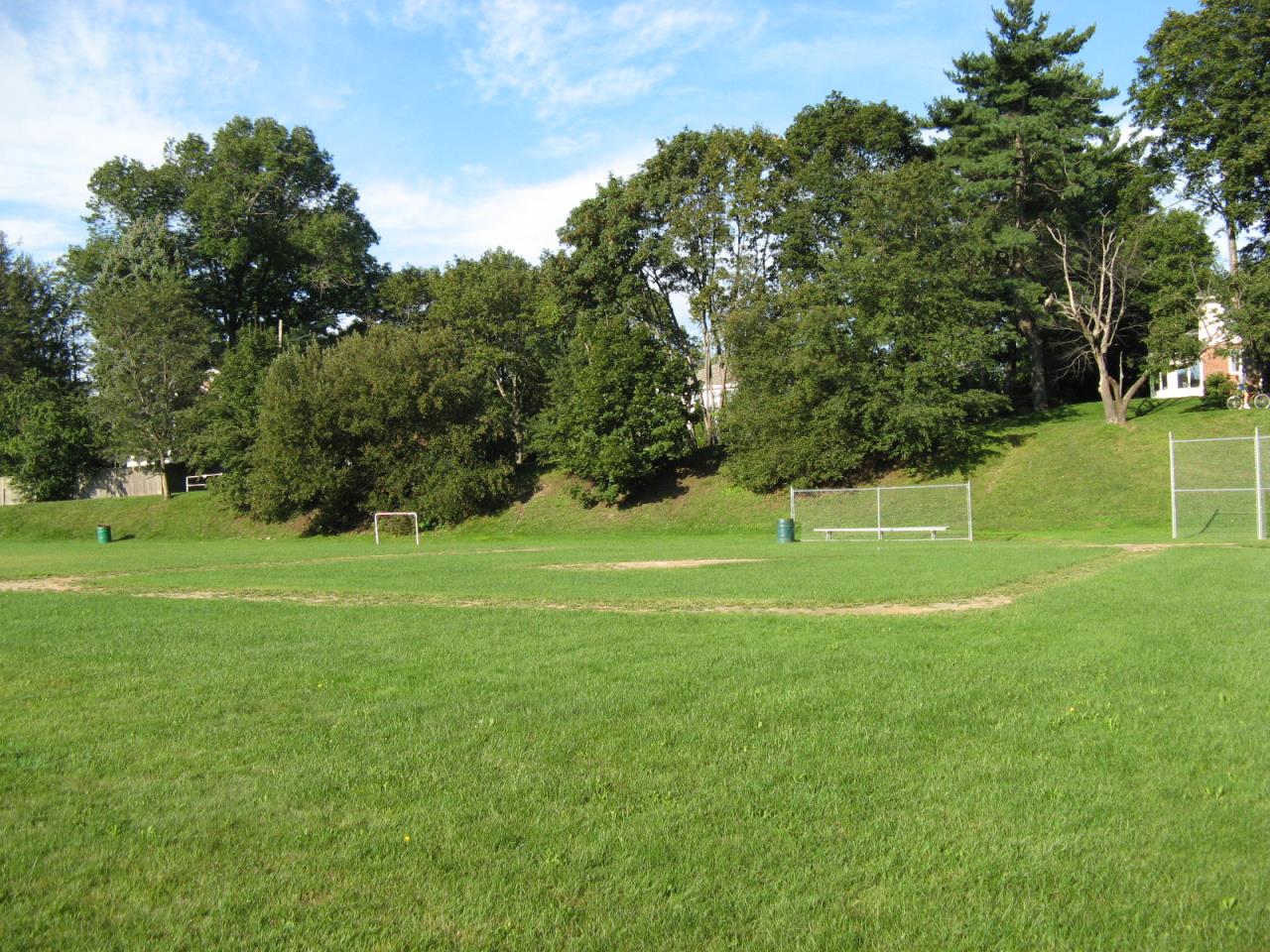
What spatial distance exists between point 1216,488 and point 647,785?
3245cm

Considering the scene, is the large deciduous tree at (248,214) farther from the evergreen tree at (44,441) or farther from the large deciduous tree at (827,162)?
the large deciduous tree at (827,162)

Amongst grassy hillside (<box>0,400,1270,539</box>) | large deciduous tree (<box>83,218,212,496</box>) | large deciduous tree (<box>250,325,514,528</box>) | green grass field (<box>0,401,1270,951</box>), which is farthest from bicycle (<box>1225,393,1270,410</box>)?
large deciduous tree (<box>83,218,212,496</box>)

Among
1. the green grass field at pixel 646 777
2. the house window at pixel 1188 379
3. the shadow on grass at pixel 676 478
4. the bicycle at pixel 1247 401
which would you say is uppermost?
the house window at pixel 1188 379

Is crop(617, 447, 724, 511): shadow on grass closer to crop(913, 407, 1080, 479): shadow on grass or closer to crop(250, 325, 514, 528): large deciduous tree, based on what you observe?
crop(250, 325, 514, 528): large deciduous tree

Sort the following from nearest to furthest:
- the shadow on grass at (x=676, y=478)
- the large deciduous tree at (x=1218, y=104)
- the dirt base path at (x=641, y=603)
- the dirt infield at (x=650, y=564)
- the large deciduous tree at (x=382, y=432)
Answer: the dirt base path at (x=641, y=603) → the dirt infield at (x=650, y=564) → the large deciduous tree at (x=1218, y=104) → the shadow on grass at (x=676, y=478) → the large deciduous tree at (x=382, y=432)

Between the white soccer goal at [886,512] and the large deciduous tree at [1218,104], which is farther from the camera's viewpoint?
the large deciduous tree at [1218,104]

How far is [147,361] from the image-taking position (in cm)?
5744

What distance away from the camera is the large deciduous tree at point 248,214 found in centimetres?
6141

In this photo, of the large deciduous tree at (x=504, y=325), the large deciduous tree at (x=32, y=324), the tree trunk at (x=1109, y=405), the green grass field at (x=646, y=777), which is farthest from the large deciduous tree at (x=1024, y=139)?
the large deciduous tree at (x=32, y=324)

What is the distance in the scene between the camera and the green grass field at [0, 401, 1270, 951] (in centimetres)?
375

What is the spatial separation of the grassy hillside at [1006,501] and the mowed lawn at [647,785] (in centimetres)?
2460

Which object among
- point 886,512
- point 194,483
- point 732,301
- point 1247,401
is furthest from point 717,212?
point 194,483

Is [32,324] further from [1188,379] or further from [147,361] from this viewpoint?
[1188,379]

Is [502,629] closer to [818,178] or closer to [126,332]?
[818,178]
